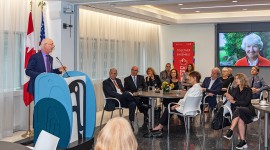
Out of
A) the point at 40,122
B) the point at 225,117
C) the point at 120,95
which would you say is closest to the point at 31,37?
the point at 120,95

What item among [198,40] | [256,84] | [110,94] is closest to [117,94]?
[110,94]

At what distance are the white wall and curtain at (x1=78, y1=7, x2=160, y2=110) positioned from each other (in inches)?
24.6

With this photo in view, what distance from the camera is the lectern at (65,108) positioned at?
178 inches

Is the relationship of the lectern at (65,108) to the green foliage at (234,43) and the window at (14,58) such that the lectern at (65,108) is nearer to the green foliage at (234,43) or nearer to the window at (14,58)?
the window at (14,58)

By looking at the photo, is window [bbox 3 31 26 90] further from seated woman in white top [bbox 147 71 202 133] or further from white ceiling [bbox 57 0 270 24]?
seated woman in white top [bbox 147 71 202 133]

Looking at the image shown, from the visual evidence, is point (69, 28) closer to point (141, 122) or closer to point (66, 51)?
point (66, 51)

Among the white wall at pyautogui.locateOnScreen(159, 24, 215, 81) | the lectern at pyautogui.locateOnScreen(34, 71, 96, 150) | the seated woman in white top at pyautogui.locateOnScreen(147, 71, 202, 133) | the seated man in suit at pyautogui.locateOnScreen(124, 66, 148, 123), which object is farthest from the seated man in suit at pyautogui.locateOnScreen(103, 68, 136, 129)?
the white wall at pyautogui.locateOnScreen(159, 24, 215, 81)

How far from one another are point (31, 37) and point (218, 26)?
7.88 metres

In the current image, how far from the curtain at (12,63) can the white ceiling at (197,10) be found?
1905mm

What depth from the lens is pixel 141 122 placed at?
8570mm

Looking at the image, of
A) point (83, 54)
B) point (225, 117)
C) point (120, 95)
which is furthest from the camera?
point (83, 54)

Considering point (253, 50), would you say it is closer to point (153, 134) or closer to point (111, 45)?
point (111, 45)

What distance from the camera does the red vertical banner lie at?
1322 centimetres

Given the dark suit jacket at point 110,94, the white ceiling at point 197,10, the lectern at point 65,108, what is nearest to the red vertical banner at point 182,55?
the white ceiling at point 197,10
